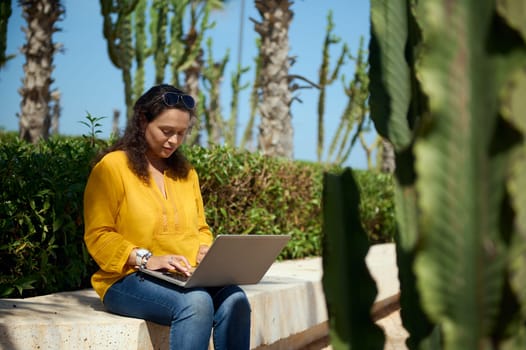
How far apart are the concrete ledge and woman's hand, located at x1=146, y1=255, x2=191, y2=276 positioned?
0.25m

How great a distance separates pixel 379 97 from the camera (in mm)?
1855

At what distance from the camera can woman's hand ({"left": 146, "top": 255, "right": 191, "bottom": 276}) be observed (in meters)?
3.13

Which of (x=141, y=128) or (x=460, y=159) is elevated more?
(x=141, y=128)

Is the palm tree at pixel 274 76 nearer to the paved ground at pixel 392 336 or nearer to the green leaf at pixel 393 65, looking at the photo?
the paved ground at pixel 392 336

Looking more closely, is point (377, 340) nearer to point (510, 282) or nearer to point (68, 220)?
point (510, 282)

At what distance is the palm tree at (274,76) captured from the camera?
413 inches

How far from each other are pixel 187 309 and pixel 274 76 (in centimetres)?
779

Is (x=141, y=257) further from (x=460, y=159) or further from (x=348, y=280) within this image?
(x=460, y=159)

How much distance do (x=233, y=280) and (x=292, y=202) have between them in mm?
4070

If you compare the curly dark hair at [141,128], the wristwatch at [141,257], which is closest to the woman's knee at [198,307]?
the wristwatch at [141,257]

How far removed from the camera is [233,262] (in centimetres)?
312

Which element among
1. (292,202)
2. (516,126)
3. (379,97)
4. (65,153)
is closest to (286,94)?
(292,202)

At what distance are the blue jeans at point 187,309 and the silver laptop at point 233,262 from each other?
56 mm

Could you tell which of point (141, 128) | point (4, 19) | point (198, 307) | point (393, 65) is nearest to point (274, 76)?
point (4, 19)
